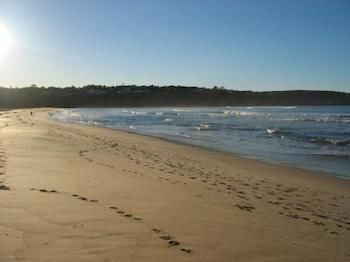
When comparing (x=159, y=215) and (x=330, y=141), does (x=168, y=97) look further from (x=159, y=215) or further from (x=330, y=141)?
(x=159, y=215)

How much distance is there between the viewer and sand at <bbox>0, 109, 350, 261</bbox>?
4.84m

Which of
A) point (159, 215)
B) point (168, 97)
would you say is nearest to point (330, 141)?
point (159, 215)

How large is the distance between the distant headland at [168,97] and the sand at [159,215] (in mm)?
138588

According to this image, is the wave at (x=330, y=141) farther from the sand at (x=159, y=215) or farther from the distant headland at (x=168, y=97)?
the distant headland at (x=168, y=97)

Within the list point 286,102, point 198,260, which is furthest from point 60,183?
point 286,102

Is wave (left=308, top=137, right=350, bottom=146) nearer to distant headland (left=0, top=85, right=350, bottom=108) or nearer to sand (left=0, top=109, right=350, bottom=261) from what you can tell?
sand (left=0, top=109, right=350, bottom=261)

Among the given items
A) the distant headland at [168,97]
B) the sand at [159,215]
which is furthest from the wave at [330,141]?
the distant headland at [168,97]

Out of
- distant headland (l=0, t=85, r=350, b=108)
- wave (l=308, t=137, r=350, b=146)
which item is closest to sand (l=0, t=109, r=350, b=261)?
wave (l=308, t=137, r=350, b=146)

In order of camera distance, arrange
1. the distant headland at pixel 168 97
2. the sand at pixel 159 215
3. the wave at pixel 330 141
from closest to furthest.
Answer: the sand at pixel 159 215, the wave at pixel 330 141, the distant headland at pixel 168 97

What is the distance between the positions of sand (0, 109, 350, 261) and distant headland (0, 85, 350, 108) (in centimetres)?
13859

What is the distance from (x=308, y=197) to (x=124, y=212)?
450 centimetres

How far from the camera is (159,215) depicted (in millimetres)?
6312

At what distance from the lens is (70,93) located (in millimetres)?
163750

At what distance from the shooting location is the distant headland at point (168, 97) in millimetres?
151000
